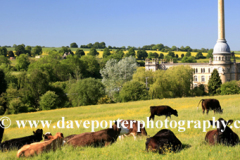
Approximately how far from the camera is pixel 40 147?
10164mm

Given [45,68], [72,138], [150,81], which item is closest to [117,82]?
[150,81]

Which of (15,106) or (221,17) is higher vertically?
(221,17)

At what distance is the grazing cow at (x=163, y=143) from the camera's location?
988cm

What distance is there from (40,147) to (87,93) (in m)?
61.0

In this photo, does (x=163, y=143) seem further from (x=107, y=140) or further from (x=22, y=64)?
(x=22, y=64)

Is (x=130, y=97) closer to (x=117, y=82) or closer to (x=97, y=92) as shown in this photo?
(x=97, y=92)

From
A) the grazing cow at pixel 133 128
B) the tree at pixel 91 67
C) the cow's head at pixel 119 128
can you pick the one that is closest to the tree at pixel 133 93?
the grazing cow at pixel 133 128

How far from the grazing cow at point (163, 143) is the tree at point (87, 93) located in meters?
60.8

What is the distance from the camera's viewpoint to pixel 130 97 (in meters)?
70.8

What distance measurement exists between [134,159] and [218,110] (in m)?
12.8

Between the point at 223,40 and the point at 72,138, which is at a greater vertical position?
the point at 223,40

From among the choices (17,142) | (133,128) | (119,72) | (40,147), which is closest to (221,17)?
(119,72)

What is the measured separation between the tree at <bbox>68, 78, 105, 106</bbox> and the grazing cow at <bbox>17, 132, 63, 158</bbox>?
60.1 m

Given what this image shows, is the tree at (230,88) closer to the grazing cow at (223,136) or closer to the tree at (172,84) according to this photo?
the tree at (172,84)
